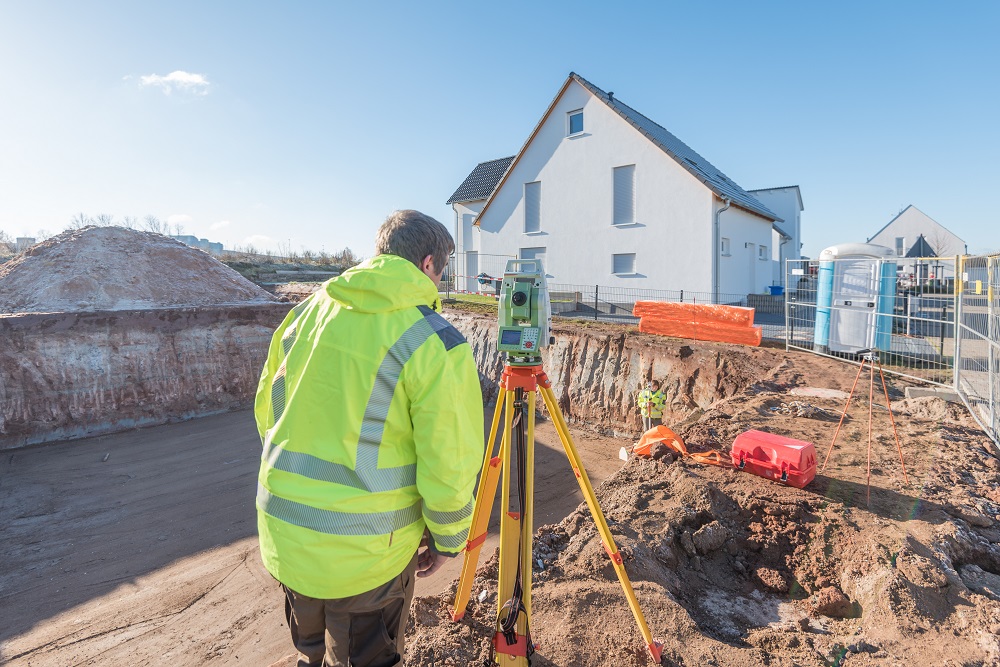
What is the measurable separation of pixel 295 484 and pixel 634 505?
10.7 feet

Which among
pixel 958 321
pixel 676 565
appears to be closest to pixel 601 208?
pixel 958 321

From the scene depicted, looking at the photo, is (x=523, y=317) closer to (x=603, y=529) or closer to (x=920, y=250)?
(x=603, y=529)

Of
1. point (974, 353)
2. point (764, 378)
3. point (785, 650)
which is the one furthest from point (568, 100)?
point (785, 650)

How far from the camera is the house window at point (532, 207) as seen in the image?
69.2 ft

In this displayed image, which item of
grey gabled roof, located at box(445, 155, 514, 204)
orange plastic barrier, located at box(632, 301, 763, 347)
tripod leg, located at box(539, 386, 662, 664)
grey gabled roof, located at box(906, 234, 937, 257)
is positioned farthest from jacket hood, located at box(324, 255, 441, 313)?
grey gabled roof, located at box(906, 234, 937, 257)

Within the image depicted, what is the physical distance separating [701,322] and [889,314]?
345 cm

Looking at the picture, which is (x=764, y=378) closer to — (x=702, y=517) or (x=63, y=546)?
(x=702, y=517)

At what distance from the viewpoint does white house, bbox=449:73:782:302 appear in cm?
1712

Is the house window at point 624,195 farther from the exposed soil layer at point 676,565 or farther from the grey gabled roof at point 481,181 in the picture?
the exposed soil layer at point 676,565

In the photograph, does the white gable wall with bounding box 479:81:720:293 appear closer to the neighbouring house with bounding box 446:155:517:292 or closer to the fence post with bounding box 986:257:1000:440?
the neighbouring house with bounding box 446:155:517:292

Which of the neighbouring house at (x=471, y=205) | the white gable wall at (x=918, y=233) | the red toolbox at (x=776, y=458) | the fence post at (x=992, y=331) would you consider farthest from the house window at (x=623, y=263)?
the white gable wall at (x=918, y=233)

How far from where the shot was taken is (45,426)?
9625 millimetres

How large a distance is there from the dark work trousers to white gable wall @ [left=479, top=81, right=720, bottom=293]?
1678 cm

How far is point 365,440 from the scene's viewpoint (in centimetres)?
168
